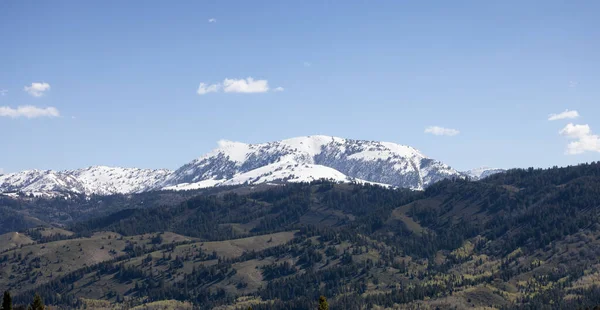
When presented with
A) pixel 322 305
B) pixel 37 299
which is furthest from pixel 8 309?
pixel 322 305

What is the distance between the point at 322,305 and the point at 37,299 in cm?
7211

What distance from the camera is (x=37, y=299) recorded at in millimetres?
199750

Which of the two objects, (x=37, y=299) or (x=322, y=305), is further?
(x=37, y=299)

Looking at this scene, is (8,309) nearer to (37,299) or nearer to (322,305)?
(37,299)

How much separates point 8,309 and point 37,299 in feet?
27.7

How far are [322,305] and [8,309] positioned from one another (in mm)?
76015

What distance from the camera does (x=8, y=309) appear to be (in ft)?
633

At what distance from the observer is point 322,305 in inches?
7377
